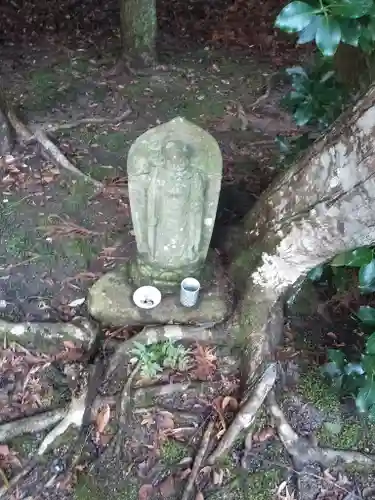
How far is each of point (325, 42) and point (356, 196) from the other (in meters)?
0.69

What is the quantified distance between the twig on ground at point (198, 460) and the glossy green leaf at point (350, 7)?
7.17 ft

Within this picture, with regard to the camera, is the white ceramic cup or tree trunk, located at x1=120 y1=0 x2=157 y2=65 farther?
tree trunk, located at x1=120 y1=0 x2=157 y2=65

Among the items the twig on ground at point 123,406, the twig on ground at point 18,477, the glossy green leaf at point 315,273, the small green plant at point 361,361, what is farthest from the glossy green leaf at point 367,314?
the twig on ground at point 18,477

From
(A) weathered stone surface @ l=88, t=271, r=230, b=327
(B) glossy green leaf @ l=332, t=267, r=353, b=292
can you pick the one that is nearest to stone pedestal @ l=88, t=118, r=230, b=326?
(A) weathered stone surface @ l=88, t=271, r=230, b=327

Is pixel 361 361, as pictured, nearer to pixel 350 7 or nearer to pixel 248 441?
pixel 248 441

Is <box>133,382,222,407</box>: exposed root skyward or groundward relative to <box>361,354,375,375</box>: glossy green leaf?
groundward

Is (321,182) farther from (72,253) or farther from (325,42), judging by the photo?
(72,253)

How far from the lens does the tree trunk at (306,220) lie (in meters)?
2.44

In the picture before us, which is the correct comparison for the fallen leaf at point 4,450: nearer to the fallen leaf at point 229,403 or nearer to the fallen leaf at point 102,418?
the fallen leaf at point 102,418

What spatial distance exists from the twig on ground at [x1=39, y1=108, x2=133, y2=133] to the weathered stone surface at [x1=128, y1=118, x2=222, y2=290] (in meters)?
1.97

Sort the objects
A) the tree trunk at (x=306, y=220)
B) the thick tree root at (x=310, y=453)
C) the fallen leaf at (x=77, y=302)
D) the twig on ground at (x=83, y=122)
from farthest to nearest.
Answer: the twig on ground at (x=83, y=122), the fallen leaf at (x=77, y=302), the thick tree root at (x=310, y=453), the tree trunk at (x=306, y=220)

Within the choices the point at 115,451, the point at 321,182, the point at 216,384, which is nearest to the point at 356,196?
the point at 321,182

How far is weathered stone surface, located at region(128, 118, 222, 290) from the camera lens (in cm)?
310

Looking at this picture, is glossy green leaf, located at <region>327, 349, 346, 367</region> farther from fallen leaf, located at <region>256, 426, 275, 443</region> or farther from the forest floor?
fallen leaf, located at <region>256, 426, 275, 443</region>
